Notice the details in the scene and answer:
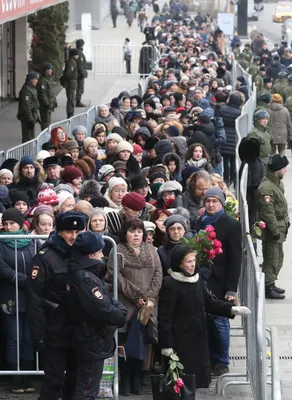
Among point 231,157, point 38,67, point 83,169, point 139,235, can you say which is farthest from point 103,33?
point 139,235

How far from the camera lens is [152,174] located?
13.8 m

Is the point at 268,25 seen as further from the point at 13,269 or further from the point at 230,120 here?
the point at 13,269

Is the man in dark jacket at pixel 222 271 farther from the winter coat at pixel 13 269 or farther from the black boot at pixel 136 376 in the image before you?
the winter coat at pixel 13 269

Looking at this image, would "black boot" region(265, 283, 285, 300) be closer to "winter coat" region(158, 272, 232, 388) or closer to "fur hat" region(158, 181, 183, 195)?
"fur hat" region(158, 181, 183, 195)

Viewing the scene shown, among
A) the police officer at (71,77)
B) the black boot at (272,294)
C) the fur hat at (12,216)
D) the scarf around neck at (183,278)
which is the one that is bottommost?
the black boot at (272,294)

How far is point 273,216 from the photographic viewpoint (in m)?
14.2

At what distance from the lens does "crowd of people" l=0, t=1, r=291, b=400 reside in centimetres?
873

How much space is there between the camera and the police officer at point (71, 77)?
2811cm

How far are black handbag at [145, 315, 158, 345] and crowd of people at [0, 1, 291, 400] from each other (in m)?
0.04

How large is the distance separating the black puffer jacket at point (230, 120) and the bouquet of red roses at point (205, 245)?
31.7 ft

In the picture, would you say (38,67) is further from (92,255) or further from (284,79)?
(92,255)

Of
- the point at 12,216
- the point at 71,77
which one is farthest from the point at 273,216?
the point at 71,77

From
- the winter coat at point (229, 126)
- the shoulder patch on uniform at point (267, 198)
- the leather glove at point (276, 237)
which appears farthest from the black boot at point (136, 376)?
the winter coat at point (229, 126)

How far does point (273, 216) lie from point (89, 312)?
597 cm
